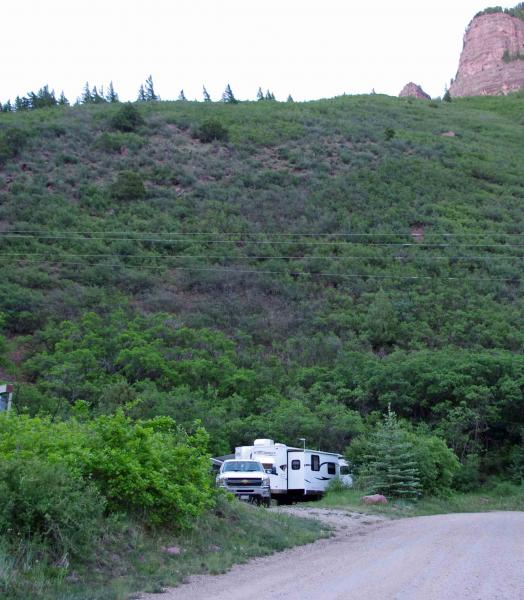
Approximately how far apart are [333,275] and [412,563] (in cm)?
3203

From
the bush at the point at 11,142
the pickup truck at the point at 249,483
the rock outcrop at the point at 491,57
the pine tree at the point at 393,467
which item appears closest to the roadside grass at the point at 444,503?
the pine tree at the point at 393,467

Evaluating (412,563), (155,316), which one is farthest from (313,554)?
(155,316)

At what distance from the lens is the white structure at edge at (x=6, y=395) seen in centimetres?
1455

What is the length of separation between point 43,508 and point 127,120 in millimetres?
58961

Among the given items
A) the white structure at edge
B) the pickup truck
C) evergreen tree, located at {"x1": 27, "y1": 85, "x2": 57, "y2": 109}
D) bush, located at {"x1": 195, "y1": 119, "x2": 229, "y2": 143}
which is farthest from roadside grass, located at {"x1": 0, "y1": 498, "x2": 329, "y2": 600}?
evergreen tree, located at {"x1": 27, "y1": 85, "x2": 57, "y2": 109}

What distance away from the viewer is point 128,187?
49500 mm

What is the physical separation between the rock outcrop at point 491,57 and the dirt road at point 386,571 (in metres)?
132

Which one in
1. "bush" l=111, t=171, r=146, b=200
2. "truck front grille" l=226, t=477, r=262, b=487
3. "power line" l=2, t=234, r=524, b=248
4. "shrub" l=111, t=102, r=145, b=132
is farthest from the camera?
"shrub" l=111, t=102, r=145, b=132

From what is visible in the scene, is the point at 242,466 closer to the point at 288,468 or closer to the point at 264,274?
the point at 288,468

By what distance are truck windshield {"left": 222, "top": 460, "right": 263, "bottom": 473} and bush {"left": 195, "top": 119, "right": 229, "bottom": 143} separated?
151ft

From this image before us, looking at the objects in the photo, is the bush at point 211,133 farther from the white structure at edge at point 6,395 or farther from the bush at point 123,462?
the bush at point 123,462

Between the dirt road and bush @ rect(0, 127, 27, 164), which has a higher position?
bush @ rect(0, 127, 27, 164)

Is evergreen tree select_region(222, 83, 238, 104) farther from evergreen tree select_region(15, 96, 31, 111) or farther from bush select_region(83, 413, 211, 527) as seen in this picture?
bush select_region(83, 413, 211, 527)

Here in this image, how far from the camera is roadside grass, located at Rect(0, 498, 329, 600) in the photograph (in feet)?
24.1
